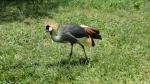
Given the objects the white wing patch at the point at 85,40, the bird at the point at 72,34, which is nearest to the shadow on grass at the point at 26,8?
the bird at the point at 72,34

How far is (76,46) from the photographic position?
24.7 ft

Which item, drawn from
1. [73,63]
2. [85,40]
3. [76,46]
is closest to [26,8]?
[76,46]

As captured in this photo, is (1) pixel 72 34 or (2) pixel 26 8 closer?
(1) pixel 72 34

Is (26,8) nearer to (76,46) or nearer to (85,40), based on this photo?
(76,46)

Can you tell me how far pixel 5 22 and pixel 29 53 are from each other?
7.77ft

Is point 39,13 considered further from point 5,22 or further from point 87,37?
point 87,37

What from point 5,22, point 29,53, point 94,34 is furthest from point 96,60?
point 5,22

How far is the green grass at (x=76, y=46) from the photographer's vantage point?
19.3 feet

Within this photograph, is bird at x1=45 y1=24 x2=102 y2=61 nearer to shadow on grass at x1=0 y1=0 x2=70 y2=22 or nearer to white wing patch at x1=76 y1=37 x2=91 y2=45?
white wing patch at x1=76 y1=37 x2=91 y2=45

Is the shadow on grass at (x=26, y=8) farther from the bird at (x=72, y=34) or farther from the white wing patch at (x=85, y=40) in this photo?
the white wing patch at (x=85, y=40)

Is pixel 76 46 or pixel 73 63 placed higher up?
pixel 73 63

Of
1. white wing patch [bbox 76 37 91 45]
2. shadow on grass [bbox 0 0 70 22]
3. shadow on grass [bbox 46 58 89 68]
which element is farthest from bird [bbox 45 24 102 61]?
shadow on grass [bbox 0 0 70 22]

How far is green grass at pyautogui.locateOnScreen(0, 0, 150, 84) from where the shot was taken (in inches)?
232

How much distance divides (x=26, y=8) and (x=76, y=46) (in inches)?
132
